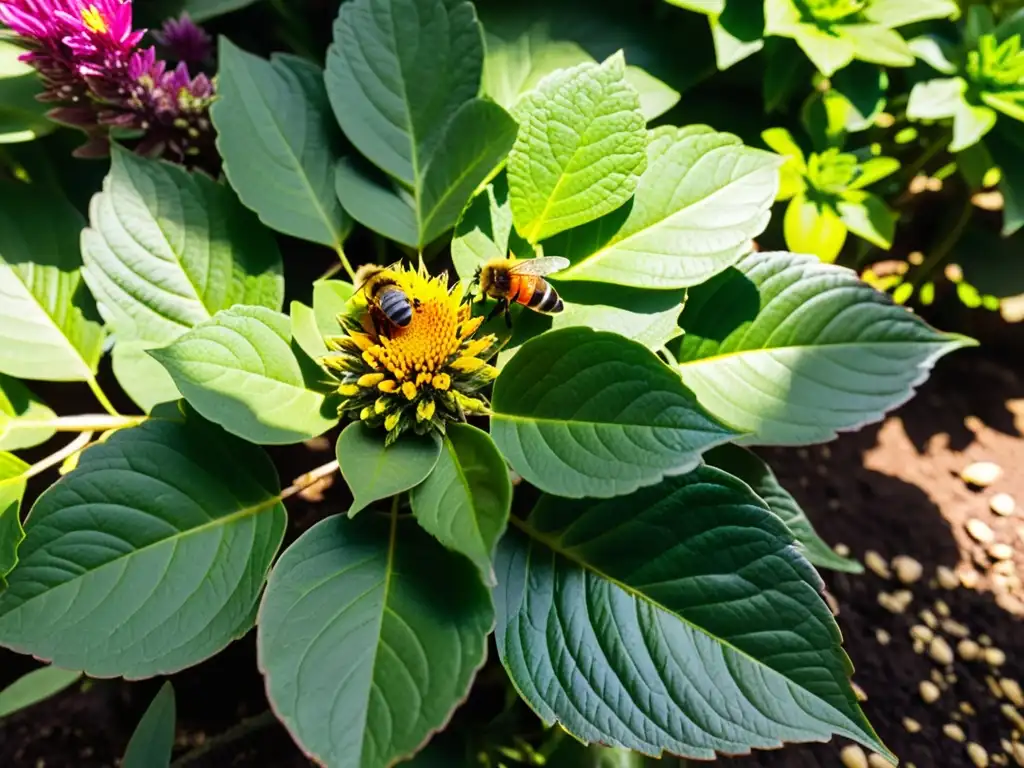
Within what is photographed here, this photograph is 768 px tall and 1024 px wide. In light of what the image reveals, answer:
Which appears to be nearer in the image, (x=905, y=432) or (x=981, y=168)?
(x=981, y=168)

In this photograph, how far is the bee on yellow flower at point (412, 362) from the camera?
709 mm

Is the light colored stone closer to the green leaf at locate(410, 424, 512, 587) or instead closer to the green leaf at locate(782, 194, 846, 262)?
the green leaf at locate(782, 194, 846, 262)

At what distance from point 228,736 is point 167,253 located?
2.04 ft

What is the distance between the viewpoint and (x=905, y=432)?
138 cm

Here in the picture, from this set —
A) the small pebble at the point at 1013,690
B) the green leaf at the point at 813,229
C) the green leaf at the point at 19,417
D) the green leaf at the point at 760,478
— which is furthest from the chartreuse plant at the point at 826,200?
the green leaf at the point at 19,417

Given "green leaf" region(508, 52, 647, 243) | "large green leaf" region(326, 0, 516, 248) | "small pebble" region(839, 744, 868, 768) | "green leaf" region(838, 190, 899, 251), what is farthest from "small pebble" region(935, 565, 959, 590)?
"large green leaf" region(326, 0, 516, 248)

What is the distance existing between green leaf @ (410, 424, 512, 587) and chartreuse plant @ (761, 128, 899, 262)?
614 millimetres

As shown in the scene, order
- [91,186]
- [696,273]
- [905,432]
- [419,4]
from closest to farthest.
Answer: [696,273]
[419,4]
[91,186]
[905,432]

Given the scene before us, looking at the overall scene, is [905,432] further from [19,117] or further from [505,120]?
[19,117]

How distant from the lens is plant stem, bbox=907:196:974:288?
1333 mm

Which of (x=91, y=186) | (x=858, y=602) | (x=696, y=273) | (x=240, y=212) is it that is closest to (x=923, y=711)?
(x=858, y=602)

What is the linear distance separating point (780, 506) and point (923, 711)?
504 millimetres

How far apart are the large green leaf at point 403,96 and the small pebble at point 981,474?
1061 mm

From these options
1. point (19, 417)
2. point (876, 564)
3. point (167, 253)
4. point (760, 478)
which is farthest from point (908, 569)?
point (19, 417)
